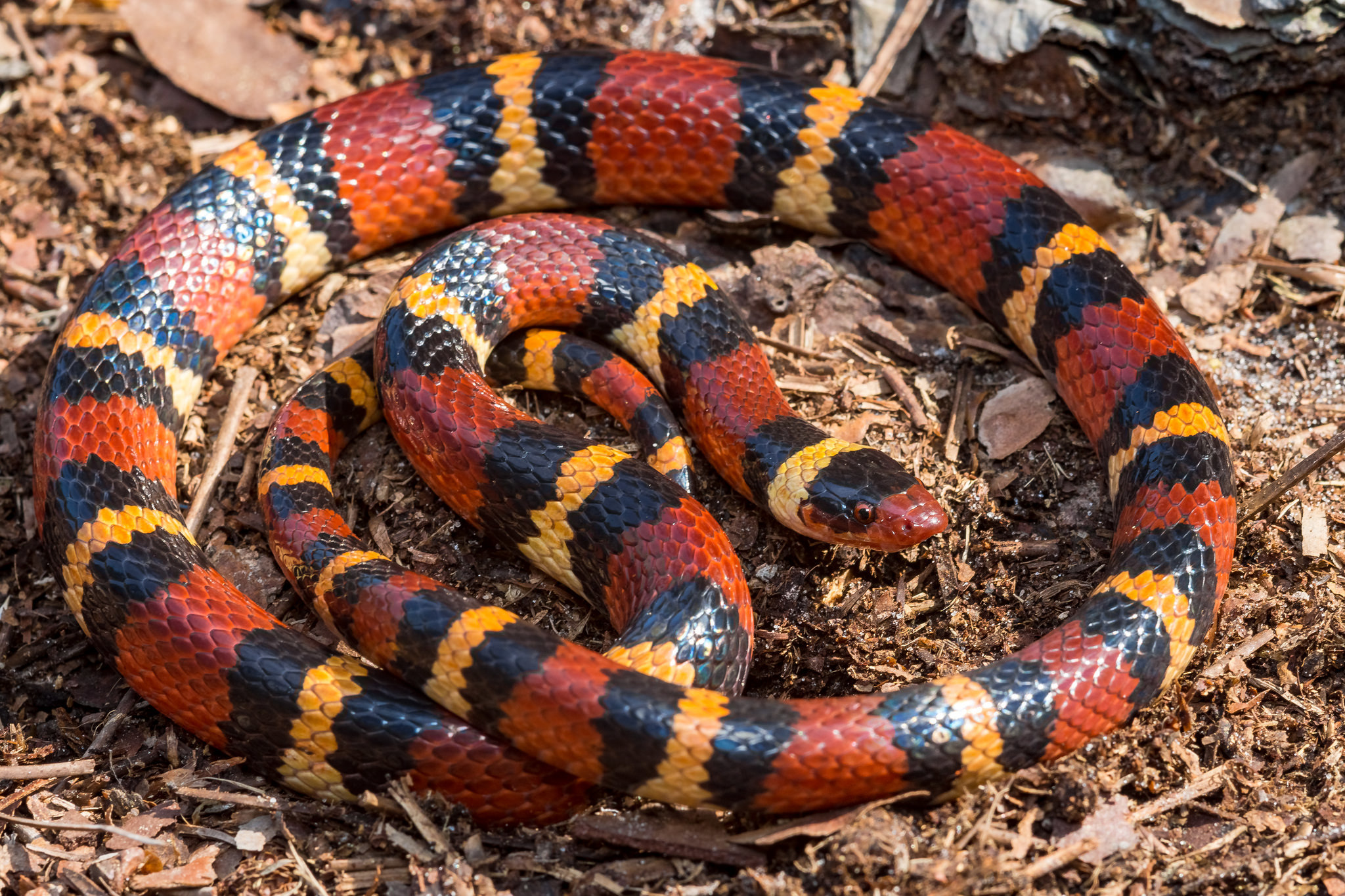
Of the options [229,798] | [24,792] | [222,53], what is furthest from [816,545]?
[222,53]

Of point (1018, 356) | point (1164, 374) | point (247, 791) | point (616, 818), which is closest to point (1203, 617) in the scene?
point (1164, 374)

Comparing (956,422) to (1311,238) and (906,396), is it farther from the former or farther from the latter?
(1311,238)

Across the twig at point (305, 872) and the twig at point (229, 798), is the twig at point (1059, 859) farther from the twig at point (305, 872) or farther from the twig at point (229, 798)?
the twig at point (229, 798)

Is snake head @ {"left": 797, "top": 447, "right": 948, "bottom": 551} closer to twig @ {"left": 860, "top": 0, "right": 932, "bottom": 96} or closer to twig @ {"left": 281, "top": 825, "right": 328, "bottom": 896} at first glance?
twig @ {"left": 281, "top": 825, "right": 328, "bottom": 896}

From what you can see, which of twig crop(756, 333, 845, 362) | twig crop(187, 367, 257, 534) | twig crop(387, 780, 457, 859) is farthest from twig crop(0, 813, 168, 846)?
twig crop(756, 333, 845, 362)

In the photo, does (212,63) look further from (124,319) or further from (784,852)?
(784,852)

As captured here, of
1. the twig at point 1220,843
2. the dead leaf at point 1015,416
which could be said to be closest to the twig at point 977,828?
the twig at point 1220,843
